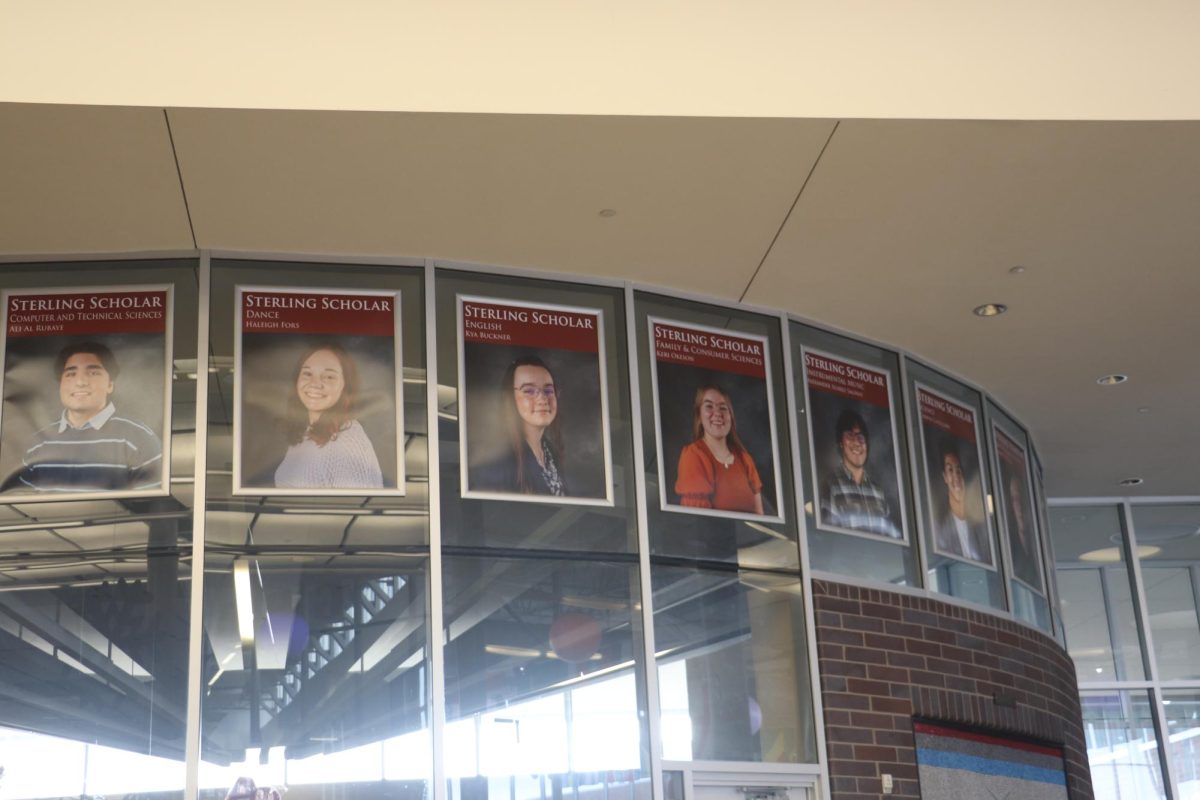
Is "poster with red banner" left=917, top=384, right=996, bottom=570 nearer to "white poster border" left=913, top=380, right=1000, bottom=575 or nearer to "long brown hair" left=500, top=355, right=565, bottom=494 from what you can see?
"white poster border" left=913, top=380, right=1000, bottom=575

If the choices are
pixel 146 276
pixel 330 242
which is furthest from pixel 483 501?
pixel 146 276

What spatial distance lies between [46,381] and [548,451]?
2.50m

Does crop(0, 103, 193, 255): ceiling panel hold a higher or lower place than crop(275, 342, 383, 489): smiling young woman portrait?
higher

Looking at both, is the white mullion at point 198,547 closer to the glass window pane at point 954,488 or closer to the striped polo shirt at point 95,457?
the striped polo shirt at point 95,457

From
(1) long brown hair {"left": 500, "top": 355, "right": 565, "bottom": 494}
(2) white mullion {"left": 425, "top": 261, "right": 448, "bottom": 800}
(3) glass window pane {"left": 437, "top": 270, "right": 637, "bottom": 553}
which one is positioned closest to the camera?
(2) white mullion {"left": 425, "top": 261, "right": 448, "bottom": 800}

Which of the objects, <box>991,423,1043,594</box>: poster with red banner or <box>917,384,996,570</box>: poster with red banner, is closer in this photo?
<box>917,384,996,570</box>: poster with red banner

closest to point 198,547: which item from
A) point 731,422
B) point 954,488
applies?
point 731,422

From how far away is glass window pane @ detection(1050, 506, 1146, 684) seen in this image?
12.5 m

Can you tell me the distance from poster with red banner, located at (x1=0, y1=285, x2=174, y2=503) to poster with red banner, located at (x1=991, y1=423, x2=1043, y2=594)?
5.57m

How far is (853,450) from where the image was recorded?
8.12 m

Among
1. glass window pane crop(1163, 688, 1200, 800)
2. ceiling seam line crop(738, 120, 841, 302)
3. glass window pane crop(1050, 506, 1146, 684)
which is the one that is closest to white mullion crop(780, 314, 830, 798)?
ceiling seam line crop(738, 120, 841, 302)

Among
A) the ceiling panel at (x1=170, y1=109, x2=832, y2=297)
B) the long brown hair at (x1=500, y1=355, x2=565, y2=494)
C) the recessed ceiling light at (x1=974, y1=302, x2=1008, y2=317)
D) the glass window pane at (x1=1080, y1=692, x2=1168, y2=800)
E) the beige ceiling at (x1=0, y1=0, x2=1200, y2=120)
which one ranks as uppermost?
the beige ceiling at (x1=0, y1=0, x2=1200, y2=120)

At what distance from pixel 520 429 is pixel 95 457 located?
208cm

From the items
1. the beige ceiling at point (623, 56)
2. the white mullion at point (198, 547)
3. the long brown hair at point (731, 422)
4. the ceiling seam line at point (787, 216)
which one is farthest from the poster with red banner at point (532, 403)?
the beige ceiling at point (623, 56)
